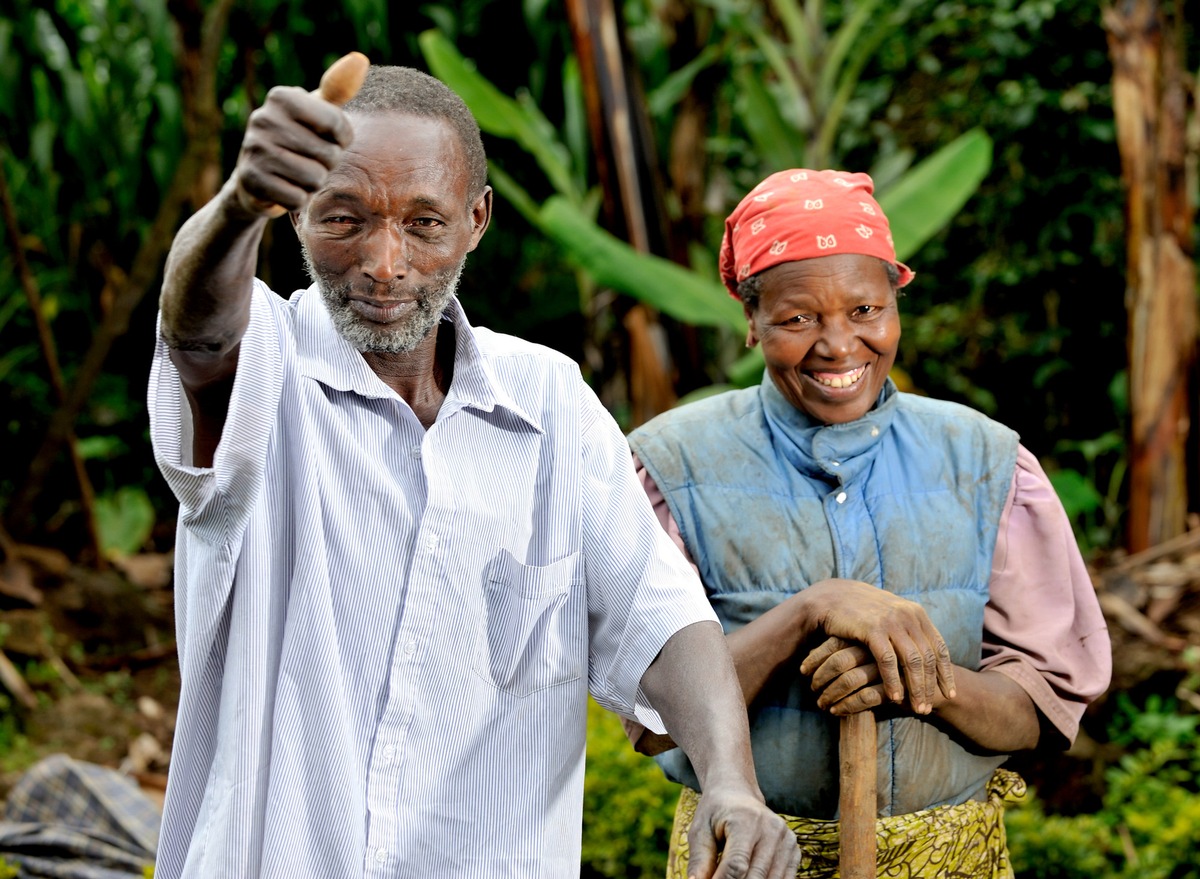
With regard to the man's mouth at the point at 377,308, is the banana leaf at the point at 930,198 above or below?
above

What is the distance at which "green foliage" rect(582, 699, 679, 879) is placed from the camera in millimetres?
3457

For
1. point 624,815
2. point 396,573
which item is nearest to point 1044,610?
point 396,573

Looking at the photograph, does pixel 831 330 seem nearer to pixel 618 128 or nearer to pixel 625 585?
pixel 625 585

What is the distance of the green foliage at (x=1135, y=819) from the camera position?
11.1 feet

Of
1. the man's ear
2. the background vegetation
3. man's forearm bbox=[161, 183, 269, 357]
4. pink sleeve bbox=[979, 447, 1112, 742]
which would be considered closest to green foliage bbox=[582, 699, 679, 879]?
the background vegetation

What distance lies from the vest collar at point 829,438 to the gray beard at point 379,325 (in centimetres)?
62

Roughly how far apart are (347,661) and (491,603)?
182 millimetres

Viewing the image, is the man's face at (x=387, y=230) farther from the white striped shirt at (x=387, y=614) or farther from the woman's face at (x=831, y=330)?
the woman's face at (x=831, y=330)

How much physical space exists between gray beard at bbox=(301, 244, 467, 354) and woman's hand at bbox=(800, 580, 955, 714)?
65 cm

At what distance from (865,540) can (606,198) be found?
2.92 meters

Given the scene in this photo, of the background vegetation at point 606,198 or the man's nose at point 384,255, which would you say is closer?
the man's nose at point 384,255

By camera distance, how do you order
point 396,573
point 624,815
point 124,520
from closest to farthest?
point 396,573, point 624,815, point 124,520

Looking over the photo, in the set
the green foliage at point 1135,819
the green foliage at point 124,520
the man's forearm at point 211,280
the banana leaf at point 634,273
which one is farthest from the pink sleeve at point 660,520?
the green foliage at point 124,520

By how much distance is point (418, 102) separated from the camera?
5.13 ft
